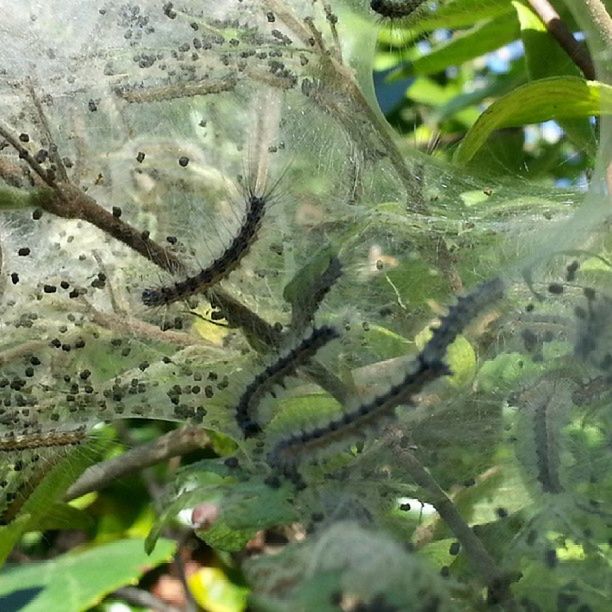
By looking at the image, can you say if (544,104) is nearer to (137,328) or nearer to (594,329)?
(594,329)

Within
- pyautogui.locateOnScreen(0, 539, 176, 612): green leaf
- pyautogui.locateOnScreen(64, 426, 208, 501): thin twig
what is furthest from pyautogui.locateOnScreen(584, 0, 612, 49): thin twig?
pyautogui.locateOnScreen(0, 539, 176, 612): green leaf

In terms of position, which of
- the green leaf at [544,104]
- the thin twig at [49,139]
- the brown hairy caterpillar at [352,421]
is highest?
the thin twig at [49,139]

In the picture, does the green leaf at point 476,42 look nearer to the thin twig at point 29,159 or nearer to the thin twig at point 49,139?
the thin twig at point 49,139

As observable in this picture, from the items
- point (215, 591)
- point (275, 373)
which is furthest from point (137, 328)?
point (215, 591)

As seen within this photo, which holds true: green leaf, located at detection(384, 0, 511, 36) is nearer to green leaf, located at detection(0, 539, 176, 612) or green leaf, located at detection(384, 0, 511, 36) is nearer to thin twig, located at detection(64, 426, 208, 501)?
thin twig, located at detection(64, 426, 208, 501)

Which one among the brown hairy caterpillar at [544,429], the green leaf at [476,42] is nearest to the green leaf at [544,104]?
the green leaf at [476,42]

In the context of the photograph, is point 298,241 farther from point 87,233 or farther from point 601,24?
point 601,24

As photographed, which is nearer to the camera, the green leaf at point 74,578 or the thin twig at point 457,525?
the thin twig at point 457,525

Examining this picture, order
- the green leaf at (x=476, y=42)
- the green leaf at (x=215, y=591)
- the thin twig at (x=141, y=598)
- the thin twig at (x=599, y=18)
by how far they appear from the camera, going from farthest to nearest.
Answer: the green leaf at (x=215, y=591) < the thin twig at (x=141, y=598) < the green leaf at (x=476, y=42) < the thin twig at (x=599, y=18)

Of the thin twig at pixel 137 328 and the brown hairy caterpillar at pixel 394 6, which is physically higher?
the brown hairy caterpillar at pixel 394 6
